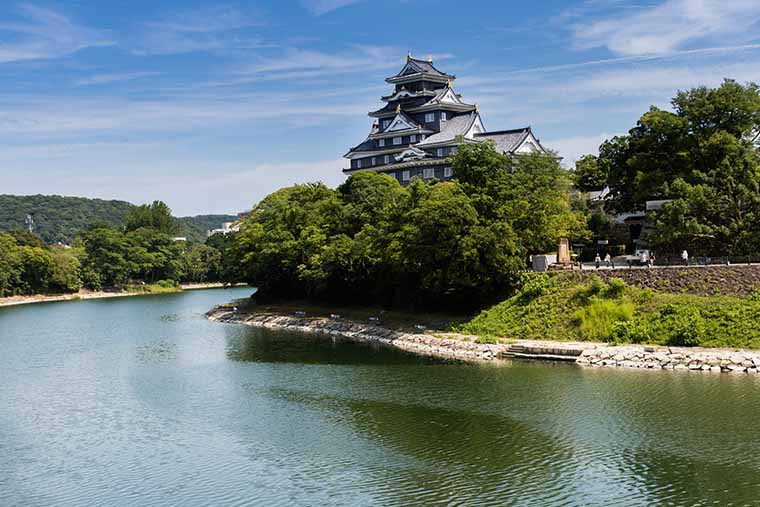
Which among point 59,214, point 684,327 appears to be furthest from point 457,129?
point 59,214

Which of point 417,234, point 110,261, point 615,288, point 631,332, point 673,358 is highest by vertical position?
point 417,234

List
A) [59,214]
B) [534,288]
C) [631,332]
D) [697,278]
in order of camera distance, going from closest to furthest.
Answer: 1. [631,332]
2. [697,278]
3. [534,288]
4. [59,214]

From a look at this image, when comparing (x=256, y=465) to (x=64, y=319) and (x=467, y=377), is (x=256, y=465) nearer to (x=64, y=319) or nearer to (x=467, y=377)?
(x=467, y=377)

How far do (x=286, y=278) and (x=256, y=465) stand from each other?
123 feet

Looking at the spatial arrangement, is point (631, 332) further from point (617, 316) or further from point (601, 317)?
point (601, 317)

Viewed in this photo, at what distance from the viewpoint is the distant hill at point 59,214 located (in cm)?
17025

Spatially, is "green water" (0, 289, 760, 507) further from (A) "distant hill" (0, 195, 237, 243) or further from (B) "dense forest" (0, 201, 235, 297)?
(A) "distant hill" (0, 195, 237, 243)

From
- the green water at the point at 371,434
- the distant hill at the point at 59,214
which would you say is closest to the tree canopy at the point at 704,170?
the green water at the point at 371,434

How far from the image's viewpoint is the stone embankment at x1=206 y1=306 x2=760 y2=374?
28891 millimetres

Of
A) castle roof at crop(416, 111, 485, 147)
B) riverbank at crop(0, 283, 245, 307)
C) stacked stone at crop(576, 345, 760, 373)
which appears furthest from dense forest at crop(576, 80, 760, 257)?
riverbank at crop(0, 283, 245, 307)

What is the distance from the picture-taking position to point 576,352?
3200cm

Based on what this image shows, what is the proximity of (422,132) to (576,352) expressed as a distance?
118 feet

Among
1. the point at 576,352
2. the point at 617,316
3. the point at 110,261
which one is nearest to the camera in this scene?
the point at 576,352

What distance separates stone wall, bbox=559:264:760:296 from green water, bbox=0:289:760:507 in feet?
23.8
